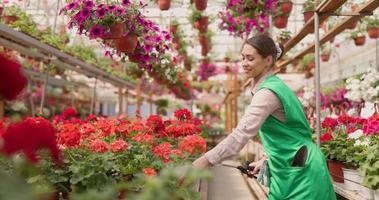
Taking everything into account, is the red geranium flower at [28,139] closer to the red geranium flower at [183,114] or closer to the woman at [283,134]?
the woman at [283,134]

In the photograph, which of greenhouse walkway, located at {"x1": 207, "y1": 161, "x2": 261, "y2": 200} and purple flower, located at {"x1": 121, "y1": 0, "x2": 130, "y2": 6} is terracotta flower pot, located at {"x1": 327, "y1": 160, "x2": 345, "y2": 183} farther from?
purple flower, located at {"x1": 121, "y1": 0, "x2": 130, "y2": 6}

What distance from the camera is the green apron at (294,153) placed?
5.21 ft

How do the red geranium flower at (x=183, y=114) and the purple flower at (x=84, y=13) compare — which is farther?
the red geranium flower at (x=183, y=114)

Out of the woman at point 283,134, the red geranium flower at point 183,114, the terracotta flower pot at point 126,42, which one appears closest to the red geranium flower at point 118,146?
the woman at point 283,134

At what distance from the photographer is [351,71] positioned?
972 centimetres

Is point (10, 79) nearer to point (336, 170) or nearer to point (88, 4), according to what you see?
point (88, 4)

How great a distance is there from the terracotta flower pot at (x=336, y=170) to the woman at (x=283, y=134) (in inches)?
37.1

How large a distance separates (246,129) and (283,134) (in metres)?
0.21

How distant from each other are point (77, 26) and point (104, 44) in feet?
1.71

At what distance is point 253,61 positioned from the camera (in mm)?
1644

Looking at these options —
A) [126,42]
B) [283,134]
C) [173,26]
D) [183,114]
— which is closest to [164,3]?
[183,114]

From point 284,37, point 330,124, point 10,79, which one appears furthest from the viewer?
point 284,37

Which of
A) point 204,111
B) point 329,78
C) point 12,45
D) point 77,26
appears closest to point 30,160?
point 77,26

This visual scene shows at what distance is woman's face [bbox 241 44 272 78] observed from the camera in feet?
5.37
